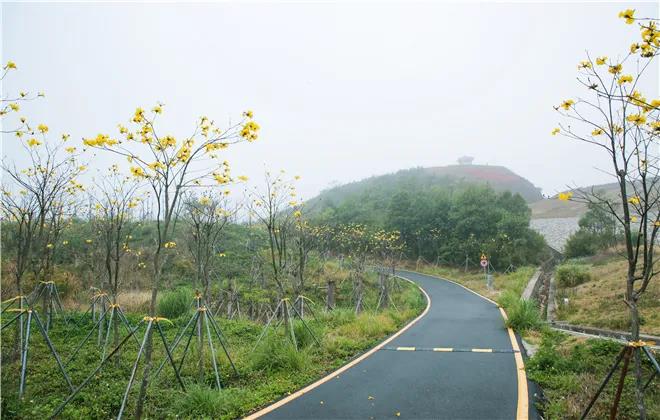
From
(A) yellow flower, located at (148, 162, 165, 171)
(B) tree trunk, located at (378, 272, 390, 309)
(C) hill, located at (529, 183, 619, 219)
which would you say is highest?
A: (C) hill, located at (529, 183, 619, 219)

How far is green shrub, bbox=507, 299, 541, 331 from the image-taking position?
35.5ft

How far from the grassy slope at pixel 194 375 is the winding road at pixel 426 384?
0.46 metres

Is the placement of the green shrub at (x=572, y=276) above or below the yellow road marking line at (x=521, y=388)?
above

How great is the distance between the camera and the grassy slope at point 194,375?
5.38 metres

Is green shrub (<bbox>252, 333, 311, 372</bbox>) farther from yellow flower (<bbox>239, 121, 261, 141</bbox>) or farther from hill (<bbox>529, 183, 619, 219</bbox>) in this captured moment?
hill (<bbox>529, 183, 619, 219</bbox>)

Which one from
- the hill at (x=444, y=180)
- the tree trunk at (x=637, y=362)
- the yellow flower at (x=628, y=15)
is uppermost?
the hill at (x=444, y=180)

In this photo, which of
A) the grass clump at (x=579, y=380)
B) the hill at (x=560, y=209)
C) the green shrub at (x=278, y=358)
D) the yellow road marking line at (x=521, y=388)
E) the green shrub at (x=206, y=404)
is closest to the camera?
the grass clump at (x=579, y=380)

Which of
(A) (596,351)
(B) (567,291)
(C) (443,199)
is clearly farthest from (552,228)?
(A) (596,351)

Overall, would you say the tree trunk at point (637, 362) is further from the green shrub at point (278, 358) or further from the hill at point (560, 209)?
the hill at point (560, 209)

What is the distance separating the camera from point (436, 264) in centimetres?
3631

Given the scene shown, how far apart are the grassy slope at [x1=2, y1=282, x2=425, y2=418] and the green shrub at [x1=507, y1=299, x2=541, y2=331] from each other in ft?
11.6

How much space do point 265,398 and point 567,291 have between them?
1609 centimetres

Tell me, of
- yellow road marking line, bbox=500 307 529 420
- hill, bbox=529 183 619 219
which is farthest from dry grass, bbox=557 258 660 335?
hill, bbox=529 183 619 219

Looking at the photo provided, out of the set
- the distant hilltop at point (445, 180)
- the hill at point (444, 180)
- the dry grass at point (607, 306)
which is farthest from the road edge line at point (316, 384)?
the distant hilltop at point (445, 180)
